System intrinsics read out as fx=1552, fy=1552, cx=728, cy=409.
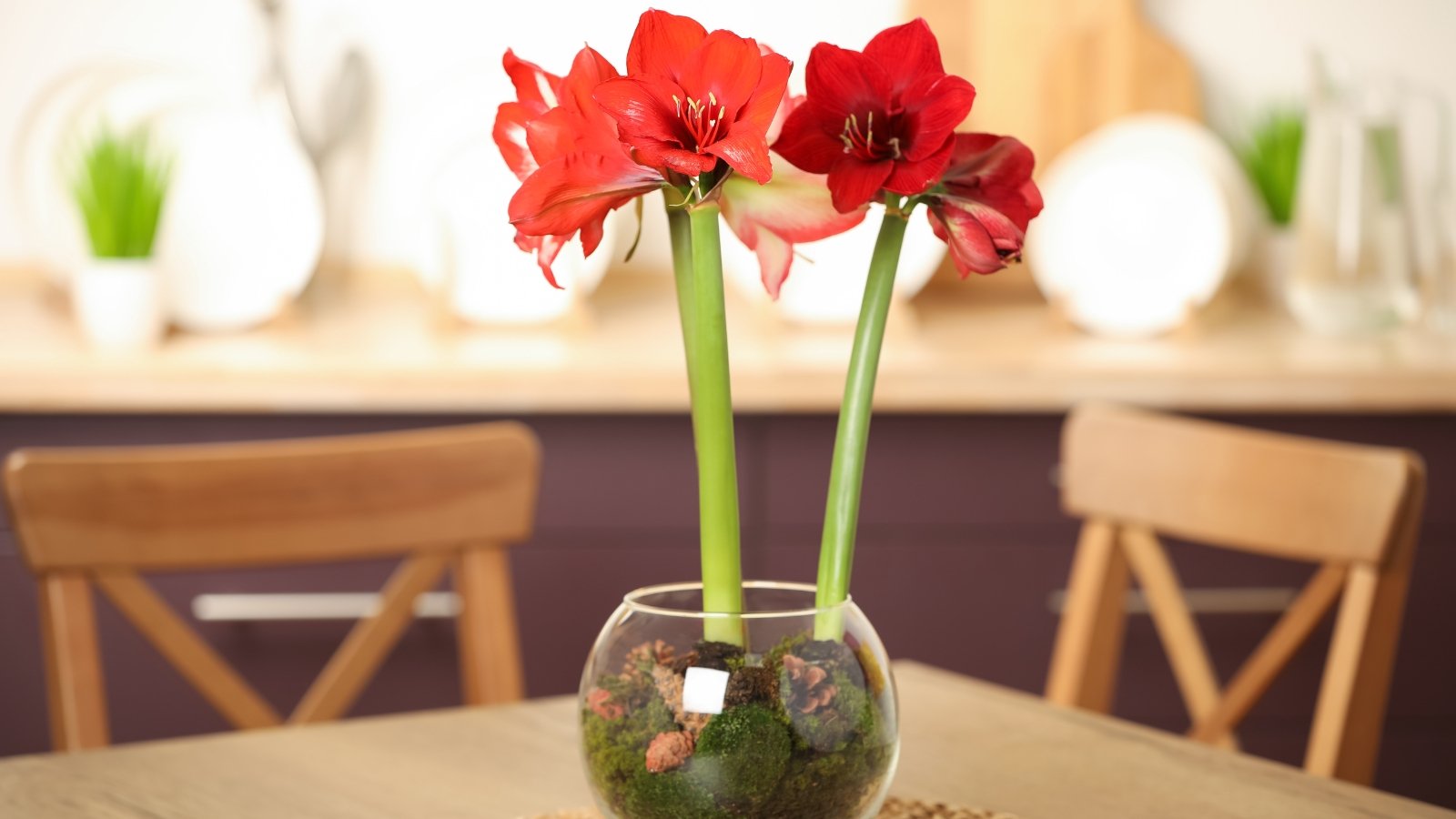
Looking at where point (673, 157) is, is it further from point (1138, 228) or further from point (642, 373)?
point (1138, 228)

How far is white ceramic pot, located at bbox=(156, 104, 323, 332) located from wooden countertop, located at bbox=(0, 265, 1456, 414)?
98 millimetres

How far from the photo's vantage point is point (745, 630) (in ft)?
1.98

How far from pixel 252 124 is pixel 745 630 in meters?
1.70

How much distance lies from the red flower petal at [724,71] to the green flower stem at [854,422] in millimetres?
92

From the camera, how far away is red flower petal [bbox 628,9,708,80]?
554 millimetres

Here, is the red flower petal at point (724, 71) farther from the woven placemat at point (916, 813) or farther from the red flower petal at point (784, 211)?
the woven placemat at point (916, 813)

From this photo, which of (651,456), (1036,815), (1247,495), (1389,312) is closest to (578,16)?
(651,456)

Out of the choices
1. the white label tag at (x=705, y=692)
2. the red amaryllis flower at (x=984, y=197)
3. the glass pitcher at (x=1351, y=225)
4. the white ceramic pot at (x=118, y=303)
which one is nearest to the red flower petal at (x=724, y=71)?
the red amaryllis flower at (x=984, y=197)

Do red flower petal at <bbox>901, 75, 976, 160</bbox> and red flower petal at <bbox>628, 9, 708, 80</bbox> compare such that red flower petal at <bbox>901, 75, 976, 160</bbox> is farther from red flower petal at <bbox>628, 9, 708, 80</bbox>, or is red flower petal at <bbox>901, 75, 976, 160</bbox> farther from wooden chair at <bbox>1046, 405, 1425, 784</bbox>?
wooden chair at <bbox>1046, 405, 1425, 784</bbox>

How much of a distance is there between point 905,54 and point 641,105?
10cm

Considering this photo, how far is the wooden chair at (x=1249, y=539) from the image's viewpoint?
108 centimetres

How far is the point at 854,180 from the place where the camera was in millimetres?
581

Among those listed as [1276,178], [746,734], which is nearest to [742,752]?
[746,734]

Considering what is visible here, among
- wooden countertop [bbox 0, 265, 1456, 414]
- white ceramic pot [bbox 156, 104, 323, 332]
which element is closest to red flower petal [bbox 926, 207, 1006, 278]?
wooden countertop [bbox 0, 265, 1456, 414]
